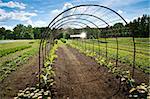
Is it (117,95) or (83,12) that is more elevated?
(83,12)

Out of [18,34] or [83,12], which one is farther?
[18,34]

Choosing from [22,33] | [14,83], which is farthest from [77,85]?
[22,33]

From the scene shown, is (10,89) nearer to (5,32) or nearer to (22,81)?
(22,81)

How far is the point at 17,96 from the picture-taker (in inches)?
274

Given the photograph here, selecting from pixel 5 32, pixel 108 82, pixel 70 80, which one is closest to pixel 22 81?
pixel 70 80

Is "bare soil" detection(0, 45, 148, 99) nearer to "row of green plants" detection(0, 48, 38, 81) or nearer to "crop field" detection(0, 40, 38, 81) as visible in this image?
"row of green plants" detection(0, 48, 38, 81)

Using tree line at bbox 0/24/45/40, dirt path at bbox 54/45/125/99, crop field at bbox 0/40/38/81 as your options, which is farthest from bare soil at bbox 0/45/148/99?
tree line at bbox 0/24/45/40

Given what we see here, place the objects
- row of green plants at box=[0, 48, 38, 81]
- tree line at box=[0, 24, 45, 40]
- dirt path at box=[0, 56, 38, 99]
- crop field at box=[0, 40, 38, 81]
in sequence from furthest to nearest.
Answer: tree line at box=[0, 24, 45, 40]
crop field at box=[0, 40, 38, 81]
row of green plants at box=[0, 48, 38, 81]
dirt path at box=[0, 56, 38, 99]

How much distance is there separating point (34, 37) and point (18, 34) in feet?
21.6

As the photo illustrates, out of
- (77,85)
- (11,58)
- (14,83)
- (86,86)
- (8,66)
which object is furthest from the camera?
(11,58)

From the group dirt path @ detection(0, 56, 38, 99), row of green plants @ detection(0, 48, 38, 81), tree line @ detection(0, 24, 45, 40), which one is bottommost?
dirt path @ detection(0, 56, 38, 99)

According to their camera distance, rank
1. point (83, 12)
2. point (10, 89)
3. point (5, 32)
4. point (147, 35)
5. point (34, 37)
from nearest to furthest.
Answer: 1. point (10, 89)
2. point (83, 12)
3. point (147, 35)
4. point (5, 32)
5. point (34, 37)

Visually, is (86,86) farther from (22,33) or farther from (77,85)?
(22,33)

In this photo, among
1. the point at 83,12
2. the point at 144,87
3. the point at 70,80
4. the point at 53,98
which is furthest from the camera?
the point at 83,12
